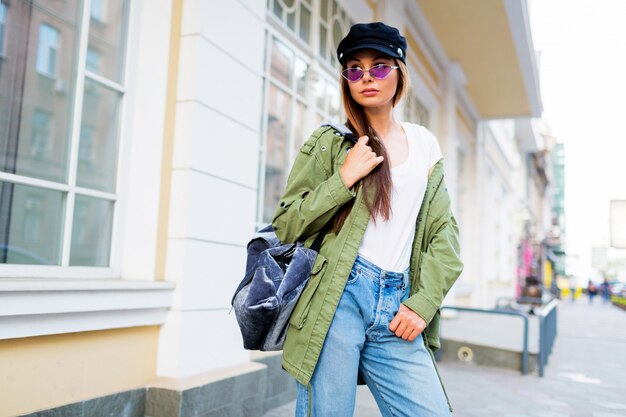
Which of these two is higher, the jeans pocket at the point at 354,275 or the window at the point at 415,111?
the window at the point at 415,111

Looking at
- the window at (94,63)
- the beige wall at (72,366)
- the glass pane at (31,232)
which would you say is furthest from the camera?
the window at (94,63)

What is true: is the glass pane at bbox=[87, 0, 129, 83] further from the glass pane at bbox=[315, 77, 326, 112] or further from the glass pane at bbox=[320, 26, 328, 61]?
the glass pane at bbox=[320, 26, 328, 61]

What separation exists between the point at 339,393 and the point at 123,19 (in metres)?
2.83

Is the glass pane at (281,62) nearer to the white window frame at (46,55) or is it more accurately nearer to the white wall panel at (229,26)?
the white wall panel at (229,26)

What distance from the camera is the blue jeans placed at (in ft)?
5.29

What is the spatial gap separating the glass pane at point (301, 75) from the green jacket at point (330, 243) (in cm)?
375

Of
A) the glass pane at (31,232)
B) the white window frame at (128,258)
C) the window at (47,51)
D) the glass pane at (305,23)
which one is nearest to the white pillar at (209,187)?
the white window frame at (128,258)

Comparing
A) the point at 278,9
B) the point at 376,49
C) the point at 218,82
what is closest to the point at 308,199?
the point at 376,49

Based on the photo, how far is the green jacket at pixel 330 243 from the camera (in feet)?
5.36

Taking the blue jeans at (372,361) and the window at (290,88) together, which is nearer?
the blue jeans at (372,361)

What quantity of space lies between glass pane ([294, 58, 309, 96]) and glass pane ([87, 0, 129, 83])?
192 cm

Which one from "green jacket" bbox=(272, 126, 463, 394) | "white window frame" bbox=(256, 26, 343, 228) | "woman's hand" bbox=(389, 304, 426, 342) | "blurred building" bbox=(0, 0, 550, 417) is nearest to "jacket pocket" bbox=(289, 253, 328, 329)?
"green jacket" bbox=(272, 126, 463, 394)

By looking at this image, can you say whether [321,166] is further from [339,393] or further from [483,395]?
[483,395]

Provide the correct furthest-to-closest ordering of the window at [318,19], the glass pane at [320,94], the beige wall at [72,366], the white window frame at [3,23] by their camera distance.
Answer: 1. the glass pane at [320,94]
2. the window at [318,19]
3. the white window frame at [3,23]
4. the beige wall at [72,366]
